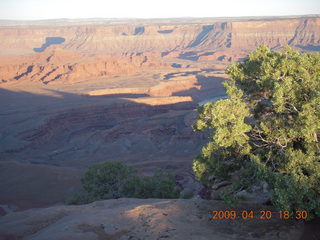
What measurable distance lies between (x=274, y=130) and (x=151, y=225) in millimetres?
5256

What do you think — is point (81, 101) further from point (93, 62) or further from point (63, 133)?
point (93, 62)

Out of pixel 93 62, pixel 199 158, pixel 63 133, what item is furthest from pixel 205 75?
pixel 199 158

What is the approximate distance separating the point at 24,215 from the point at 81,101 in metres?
39.6

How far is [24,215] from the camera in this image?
1449 centimetres

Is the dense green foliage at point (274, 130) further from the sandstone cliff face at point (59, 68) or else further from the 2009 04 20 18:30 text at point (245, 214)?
the sandstone cliff face at point (59, 68)

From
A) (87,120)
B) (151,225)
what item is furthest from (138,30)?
(151,225)

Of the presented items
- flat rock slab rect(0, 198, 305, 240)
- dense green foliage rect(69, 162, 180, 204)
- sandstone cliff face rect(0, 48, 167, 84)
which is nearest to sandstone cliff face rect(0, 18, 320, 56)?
sandstone cliff face rect(0, 48, 167, 84)

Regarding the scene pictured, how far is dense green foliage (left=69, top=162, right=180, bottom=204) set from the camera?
17984 millimetres

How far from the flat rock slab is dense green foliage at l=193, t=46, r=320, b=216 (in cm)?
109

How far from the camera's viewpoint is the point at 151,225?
34.7 ft

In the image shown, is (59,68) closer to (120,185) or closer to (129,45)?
(120,185)

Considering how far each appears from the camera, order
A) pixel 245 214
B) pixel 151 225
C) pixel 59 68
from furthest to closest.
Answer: pixel 59 68, pixel 245 214, pixel 151 225

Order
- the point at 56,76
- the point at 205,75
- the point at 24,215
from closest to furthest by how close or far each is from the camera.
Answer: the point at 24,215
the point at 56,76
the point at 205,75

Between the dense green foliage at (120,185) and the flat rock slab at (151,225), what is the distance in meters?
4.52
